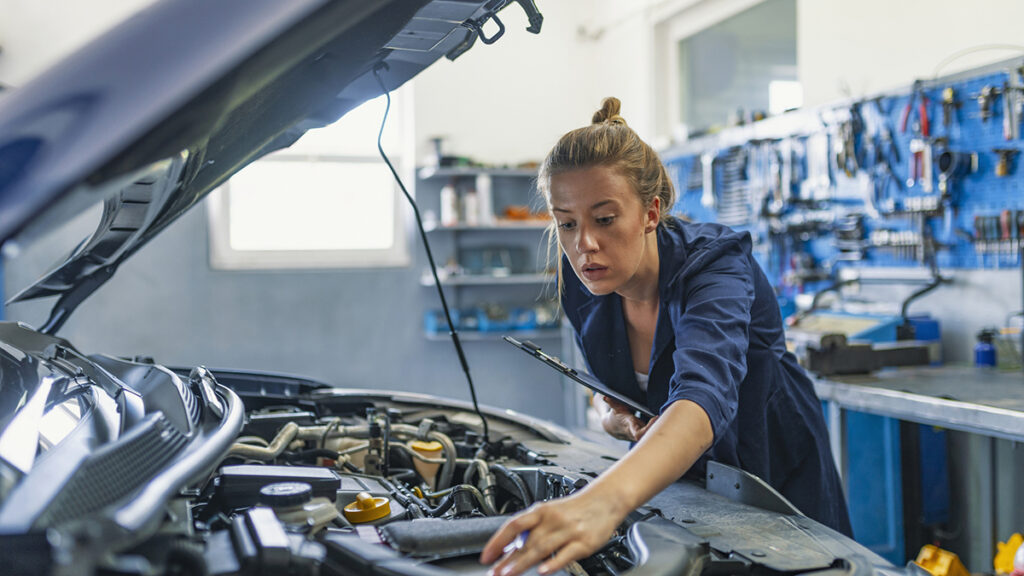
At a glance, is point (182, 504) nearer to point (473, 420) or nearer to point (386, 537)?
point (386, 537)

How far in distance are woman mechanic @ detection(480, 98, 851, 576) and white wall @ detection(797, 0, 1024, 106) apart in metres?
2.19

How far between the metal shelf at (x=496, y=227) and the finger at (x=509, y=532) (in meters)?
4.31

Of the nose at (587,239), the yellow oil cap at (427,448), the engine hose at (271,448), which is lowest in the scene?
the yellow oil cap at (427,448)

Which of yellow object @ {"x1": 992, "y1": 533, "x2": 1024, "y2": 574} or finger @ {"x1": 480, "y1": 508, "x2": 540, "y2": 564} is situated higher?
finger @ {"x1": 480, "y1": 508, "x2": 540, "y2": 564}

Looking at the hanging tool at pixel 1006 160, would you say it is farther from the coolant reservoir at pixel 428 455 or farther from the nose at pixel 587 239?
the coolant reservoir at pixel 428 455

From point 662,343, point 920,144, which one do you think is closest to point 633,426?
point 662,343

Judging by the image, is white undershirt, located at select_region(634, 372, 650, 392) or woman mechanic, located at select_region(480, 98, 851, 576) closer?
woman mechanic, located at select_region(480, 98, 851, 576)

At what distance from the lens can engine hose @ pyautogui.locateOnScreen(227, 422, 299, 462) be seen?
54.4 inches

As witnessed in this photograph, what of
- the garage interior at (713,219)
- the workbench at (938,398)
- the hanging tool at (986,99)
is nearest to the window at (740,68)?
the garage interior at (713,219)

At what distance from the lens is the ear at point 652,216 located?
1.46 meters

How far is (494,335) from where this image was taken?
530 centimetres

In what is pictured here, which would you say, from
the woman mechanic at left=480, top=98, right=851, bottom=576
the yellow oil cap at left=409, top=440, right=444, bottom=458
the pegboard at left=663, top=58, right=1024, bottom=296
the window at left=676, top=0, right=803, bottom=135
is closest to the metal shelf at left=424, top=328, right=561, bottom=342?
the pegboard at left=663, top=58, right=1024, bottom=296

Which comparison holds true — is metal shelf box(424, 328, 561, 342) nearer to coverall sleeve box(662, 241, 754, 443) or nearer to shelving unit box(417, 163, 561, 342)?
shelving unit box(417, 163, 561, 342)

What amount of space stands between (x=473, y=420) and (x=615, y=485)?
41.4 inches
